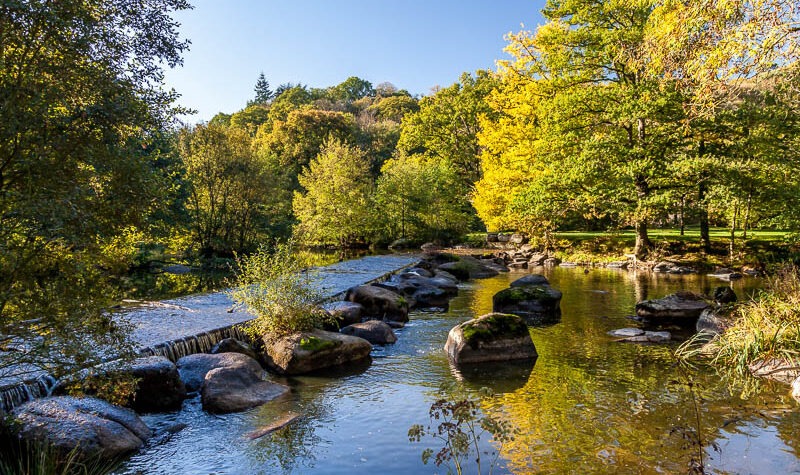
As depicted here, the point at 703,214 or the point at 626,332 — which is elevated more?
the point at 703,214

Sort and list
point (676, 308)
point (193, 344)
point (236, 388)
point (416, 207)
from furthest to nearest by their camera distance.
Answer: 1. point (416, 207)
2. point (676, 308)
3. point (193, 344)
4. point (236, 388)

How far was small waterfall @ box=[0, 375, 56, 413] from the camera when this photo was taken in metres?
7.65

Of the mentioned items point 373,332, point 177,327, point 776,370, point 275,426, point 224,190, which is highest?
point 224,190

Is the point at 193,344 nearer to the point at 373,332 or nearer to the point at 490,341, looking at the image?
the point at 373,332

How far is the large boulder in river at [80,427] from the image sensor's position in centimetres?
639

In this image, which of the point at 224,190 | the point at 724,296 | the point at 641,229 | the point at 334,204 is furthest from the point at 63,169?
the point at 334,204

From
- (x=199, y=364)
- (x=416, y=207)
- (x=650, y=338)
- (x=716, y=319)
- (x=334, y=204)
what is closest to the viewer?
(x=199, y=364)

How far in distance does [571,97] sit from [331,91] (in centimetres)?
9343

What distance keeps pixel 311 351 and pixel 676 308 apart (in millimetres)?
10022

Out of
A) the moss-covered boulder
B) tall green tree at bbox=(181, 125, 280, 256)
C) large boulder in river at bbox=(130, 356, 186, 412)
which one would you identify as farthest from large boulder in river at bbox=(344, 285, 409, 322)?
tall green tree at bbox=(181, 125, 280, 256)

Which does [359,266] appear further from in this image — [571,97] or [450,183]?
[450,183]

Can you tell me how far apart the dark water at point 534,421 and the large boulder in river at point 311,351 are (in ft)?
1.33

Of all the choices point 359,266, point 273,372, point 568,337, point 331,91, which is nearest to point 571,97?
point 359,266

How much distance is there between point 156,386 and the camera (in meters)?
8.80
